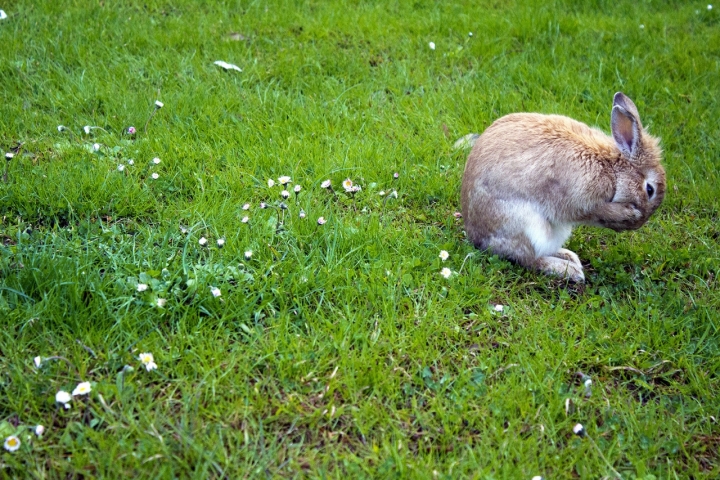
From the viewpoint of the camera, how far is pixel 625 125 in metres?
4.35

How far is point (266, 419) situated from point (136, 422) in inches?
21.5

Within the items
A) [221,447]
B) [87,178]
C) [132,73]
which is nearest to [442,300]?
[221,447]

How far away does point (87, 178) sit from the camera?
172 inches

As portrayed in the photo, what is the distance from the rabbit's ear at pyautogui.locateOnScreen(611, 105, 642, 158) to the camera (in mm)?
4281

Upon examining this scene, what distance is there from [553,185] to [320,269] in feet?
4.89

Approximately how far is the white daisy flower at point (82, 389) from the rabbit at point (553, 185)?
2355 mm

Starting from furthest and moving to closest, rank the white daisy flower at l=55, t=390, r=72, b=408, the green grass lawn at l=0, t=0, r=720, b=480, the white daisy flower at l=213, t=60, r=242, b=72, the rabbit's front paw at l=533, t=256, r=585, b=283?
the white daisy flower at l=213, t=60, r=242, b=72, the rabbit's front paw at l=533, t=256, r=585, b=283, the green grass lawn at l=0, t=0, r=720, b=480, the white daisy flower at l=55, t=390, r=72, b=408

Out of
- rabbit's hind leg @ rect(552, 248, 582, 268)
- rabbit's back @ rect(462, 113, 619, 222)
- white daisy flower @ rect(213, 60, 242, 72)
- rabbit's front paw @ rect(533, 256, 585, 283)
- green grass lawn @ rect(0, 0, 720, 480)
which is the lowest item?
rabbit's hind leg @ rect(552, 248, 582, 268)

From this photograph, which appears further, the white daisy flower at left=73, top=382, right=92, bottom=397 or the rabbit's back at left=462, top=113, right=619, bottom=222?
the rabbit's back at left=462, top=113, right=619, bottom=222

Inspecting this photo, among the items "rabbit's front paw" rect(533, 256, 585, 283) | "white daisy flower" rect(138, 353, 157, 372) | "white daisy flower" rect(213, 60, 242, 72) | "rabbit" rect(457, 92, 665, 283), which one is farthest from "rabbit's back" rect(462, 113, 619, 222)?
"white daisy flower" rect(213, 60, 242, 72)

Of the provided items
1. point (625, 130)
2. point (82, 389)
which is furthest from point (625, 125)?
point (82, 389)

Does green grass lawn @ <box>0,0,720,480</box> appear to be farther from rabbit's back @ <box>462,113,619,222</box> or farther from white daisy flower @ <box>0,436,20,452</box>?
rabbit's back @ <box>462,113,619,222</box>

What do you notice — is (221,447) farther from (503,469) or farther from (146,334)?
(503,469)

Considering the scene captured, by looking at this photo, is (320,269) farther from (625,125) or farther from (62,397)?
A: (625,125)
